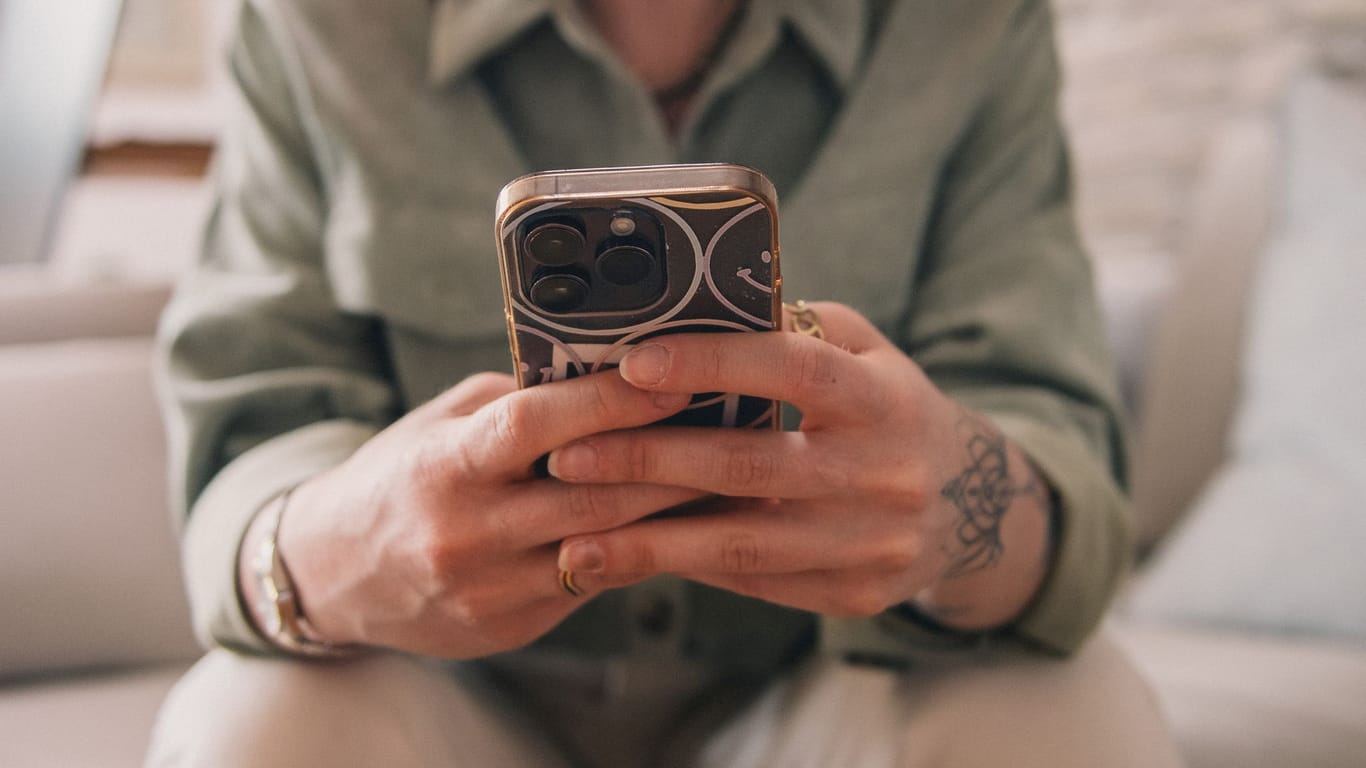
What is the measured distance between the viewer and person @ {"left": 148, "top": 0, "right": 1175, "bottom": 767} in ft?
1.40

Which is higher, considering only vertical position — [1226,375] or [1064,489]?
[1064,489]

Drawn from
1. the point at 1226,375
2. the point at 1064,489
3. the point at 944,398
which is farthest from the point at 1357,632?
the point at 944,398

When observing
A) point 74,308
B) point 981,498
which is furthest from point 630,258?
point 74,308

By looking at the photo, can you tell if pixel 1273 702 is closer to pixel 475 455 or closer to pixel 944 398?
pixel 944 398

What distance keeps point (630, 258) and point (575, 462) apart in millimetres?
89

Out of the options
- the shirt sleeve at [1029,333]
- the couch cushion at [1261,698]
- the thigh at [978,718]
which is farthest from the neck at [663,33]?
the couch cushion at [1261,698]

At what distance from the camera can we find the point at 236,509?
1.75ft

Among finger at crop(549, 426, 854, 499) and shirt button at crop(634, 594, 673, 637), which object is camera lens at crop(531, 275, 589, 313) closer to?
finger at crop(549, 426, 854, 499)

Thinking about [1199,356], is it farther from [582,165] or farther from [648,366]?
[648,366]

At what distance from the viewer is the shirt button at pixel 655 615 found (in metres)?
0.64

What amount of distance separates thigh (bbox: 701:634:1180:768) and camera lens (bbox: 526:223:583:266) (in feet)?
1.03

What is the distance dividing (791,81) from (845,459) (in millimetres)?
343

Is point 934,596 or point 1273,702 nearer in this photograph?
point 934,596

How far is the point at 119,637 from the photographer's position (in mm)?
726
